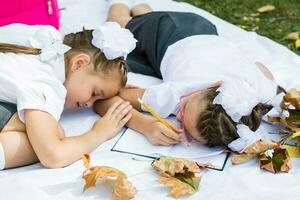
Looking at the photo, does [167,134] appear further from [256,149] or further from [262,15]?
[262,15]

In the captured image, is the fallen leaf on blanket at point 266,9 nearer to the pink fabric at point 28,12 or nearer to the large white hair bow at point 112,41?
the pink fabric at point 28,12

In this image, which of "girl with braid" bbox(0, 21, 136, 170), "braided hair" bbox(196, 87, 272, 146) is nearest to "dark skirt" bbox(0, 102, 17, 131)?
"girl with braid" bbox(0, 21, 136, 170)

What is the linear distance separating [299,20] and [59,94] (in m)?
1.69

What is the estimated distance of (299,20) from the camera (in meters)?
2.95

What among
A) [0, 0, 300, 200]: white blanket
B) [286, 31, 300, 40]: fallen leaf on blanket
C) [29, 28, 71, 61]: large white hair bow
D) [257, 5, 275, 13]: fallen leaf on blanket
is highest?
[29, 28, 71, 61]: large white hair bow

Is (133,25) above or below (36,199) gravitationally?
above

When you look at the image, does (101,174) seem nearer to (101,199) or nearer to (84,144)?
(101,199)

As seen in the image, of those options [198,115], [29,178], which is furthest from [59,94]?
[198,115]

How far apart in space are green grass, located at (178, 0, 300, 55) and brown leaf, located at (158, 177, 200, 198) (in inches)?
54.2

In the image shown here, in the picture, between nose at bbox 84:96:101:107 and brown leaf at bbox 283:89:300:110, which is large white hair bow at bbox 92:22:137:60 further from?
brown leaf at bbox 283:89:300:110

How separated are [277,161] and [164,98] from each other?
1.37ft

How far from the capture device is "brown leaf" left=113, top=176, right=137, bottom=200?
145cm

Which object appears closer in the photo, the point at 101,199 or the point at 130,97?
the point at 101,199

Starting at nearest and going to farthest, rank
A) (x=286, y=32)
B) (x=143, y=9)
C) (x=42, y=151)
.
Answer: (x=42, y=151) < (x=143, y=9) < (x=286, y=32)
